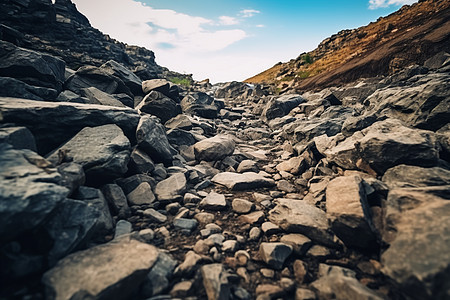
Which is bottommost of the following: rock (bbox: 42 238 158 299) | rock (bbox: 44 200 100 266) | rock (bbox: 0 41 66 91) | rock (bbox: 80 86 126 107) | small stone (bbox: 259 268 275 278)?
small stone (bbox: 259 268 275 278)

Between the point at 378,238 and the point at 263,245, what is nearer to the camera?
the point at 378,238

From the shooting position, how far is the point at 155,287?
194 cm

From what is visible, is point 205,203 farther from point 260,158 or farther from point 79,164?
point 260,158

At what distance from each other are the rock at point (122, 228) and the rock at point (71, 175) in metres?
0.79

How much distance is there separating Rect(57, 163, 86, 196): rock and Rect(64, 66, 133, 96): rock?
190 inches

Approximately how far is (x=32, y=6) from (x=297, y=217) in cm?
2510

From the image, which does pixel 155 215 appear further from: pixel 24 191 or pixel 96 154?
pixel 24 191

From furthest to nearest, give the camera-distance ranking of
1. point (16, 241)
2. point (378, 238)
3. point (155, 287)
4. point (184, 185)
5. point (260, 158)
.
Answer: point (260, 158) < point (184, 185) < point (378, 238) < point (155, 287) < point (16, 241)

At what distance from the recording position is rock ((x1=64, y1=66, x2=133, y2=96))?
248 inches

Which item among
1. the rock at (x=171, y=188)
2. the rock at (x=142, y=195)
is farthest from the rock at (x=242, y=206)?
the rock at (x=142, y=195)

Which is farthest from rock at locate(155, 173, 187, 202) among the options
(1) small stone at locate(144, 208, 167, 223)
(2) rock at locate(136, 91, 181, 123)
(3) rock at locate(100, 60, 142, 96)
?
(3) rock at locate(100, 60, 142, 96)

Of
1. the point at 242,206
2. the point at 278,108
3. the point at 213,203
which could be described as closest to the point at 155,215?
the point at 213,203

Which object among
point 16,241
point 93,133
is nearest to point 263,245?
point 16,241

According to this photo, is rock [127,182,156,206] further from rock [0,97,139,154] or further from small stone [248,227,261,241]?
small stone [248,227,261,241]
